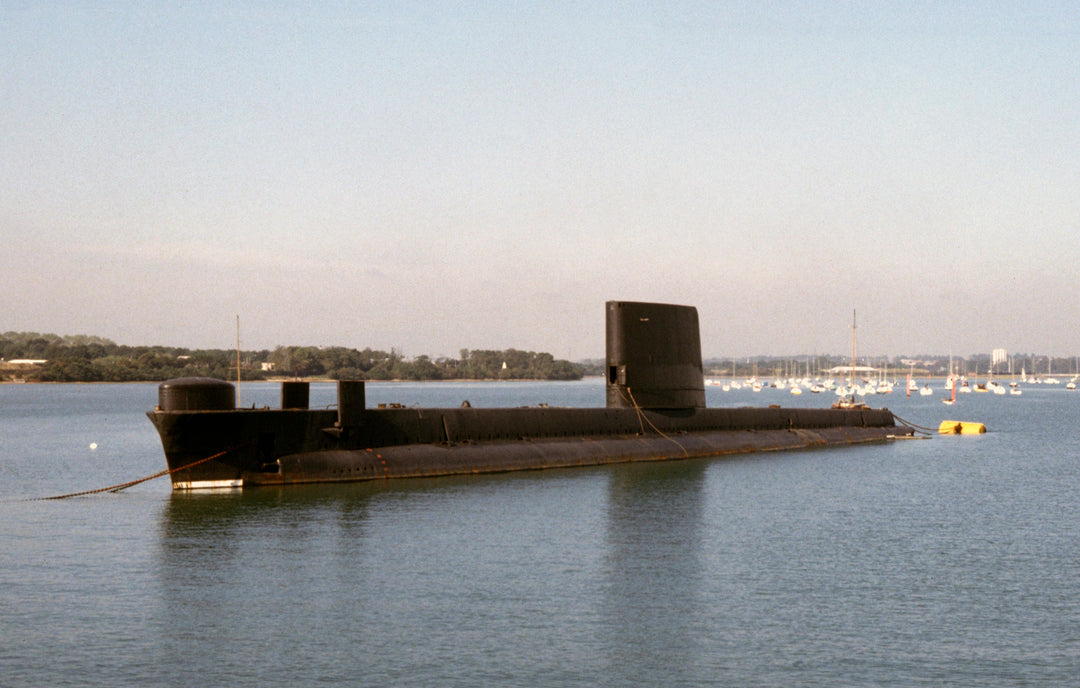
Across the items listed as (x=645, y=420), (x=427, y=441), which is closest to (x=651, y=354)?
(x=645, y=420)

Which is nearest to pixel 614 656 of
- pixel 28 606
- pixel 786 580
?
pixel 786 580

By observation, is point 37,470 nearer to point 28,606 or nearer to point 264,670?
point 28,606

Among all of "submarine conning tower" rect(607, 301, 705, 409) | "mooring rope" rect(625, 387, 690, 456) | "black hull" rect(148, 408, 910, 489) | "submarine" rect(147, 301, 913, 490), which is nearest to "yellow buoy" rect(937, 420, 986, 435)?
"submarine" rect(147, 301, 913, 490)

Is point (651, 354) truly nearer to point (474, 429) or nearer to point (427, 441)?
point (474, 429)

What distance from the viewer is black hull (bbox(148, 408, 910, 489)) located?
1136 inches

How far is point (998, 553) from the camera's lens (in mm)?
21828

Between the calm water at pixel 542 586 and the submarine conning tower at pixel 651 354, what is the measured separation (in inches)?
268

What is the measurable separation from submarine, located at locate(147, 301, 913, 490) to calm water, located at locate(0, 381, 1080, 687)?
114 cm


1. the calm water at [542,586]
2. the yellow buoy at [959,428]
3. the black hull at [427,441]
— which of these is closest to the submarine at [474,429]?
the black hull at [427,441]

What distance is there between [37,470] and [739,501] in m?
27.8

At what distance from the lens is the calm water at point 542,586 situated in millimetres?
13398

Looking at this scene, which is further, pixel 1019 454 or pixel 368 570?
pixel 1019 454

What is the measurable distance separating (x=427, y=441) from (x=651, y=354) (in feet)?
32.3

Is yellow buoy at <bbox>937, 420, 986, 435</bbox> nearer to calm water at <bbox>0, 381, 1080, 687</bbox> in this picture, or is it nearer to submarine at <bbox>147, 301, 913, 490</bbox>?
submarine at <bbox>147, 301, 913, 490</bbox>
